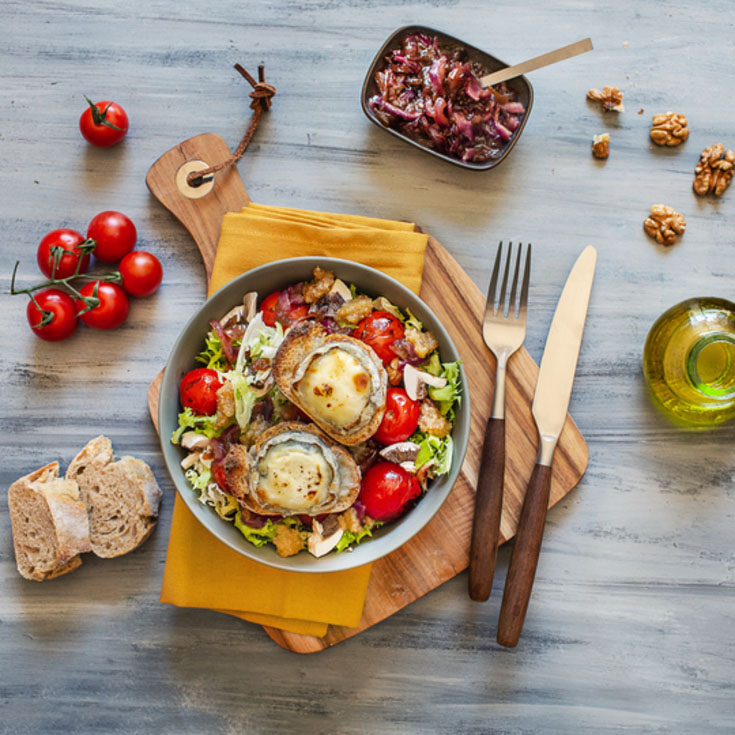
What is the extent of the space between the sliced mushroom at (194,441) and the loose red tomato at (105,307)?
2.07 ft

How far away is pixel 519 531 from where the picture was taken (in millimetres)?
2434

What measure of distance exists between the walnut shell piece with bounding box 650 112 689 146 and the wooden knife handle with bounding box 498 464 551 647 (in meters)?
1.42

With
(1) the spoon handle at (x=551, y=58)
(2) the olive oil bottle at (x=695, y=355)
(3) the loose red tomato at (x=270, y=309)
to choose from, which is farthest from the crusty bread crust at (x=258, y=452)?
(1) the spoon handle at (x=551, y=58)

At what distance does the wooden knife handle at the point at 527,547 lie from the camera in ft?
7.91

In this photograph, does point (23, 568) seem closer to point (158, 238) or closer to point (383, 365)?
point (158, 238)

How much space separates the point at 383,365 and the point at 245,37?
1.54 metres

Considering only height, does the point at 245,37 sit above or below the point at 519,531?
above

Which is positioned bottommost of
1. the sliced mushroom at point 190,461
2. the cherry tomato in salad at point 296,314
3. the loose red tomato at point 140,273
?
the sliced mushroom at point 190,461

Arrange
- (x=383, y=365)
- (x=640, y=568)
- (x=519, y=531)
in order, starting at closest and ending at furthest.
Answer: (x=383, y=365) → (x=519, y=531) → (x=640, y=568)

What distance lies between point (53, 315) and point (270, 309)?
2.89 ft

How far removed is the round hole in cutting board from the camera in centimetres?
259

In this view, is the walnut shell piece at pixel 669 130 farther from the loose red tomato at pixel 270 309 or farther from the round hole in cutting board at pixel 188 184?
the round hole in cutting board at pixel 188 184

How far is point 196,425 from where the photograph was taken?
2256 mm

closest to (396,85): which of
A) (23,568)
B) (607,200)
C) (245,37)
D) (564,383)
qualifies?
(245,37)
